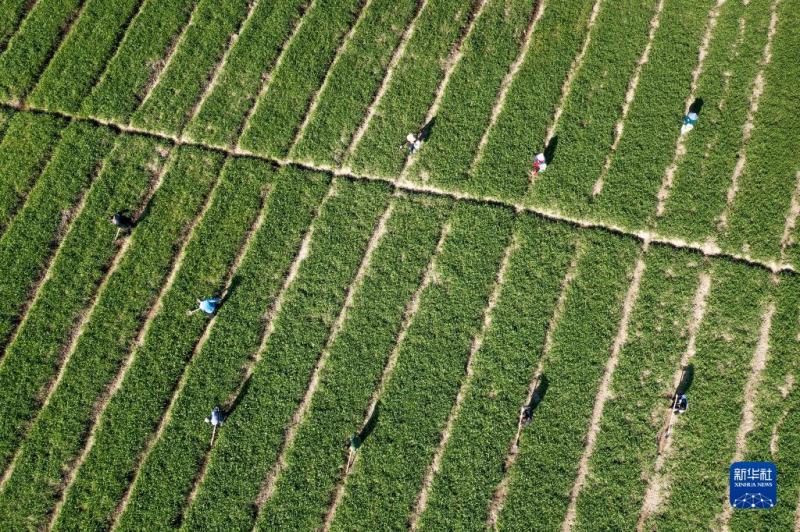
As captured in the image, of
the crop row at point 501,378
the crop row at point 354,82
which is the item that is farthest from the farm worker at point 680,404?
the crop row at point 354,82

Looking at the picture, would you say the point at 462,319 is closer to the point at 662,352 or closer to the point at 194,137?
the point at 662,352

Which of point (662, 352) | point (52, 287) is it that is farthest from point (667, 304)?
point (52, 287)

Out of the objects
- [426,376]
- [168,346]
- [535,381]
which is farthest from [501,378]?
[168,346]

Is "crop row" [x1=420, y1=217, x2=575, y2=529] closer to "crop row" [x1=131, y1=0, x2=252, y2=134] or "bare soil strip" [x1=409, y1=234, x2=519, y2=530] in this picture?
"bare soil strip" [x1=409, y1=234, x2=519, y2=530]

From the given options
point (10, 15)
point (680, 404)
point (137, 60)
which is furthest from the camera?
point (10, 15)

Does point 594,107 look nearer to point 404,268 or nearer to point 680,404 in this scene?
point 404,268

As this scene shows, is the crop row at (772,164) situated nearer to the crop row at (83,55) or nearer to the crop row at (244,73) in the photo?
the crop row at (244,73)
